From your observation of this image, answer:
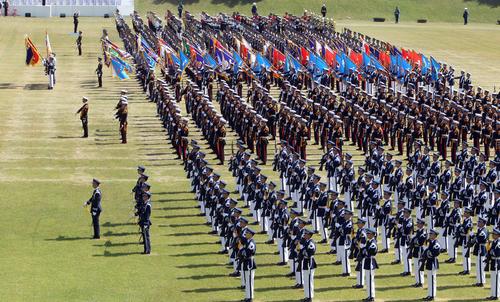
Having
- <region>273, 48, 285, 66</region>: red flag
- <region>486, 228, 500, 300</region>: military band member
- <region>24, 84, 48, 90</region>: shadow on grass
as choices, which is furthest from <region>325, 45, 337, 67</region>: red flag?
<region>486, 228, 500, 300</region>: military band member

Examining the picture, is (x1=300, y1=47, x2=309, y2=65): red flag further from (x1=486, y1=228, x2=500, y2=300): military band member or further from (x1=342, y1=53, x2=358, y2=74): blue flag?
(x1=486, y1=228, x2=500, y2=300): military band member

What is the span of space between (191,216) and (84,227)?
3.33 meters

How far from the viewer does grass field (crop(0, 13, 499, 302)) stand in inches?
1083

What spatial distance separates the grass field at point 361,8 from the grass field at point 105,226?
44.0 m

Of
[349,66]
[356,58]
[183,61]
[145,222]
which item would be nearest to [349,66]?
[349,66]

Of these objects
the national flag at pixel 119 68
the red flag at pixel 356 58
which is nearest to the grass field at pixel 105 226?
the national flag at pixel 119 68

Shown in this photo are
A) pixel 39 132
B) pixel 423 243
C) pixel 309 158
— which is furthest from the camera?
pixel 39 132

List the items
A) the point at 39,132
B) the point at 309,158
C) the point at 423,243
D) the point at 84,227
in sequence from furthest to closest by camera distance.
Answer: the point at 39,132, the point at 309,158, the point at 84,227, the point at 423,243

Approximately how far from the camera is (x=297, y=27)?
76.0 m

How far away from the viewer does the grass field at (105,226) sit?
27.5 metres

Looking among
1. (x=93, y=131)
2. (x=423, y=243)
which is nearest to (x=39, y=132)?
(x=93, y=131)

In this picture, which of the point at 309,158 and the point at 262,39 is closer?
the point at 309,158

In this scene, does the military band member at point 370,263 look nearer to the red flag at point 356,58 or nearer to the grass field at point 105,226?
the grass field at point 105,226

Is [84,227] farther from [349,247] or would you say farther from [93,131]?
[93,131]
